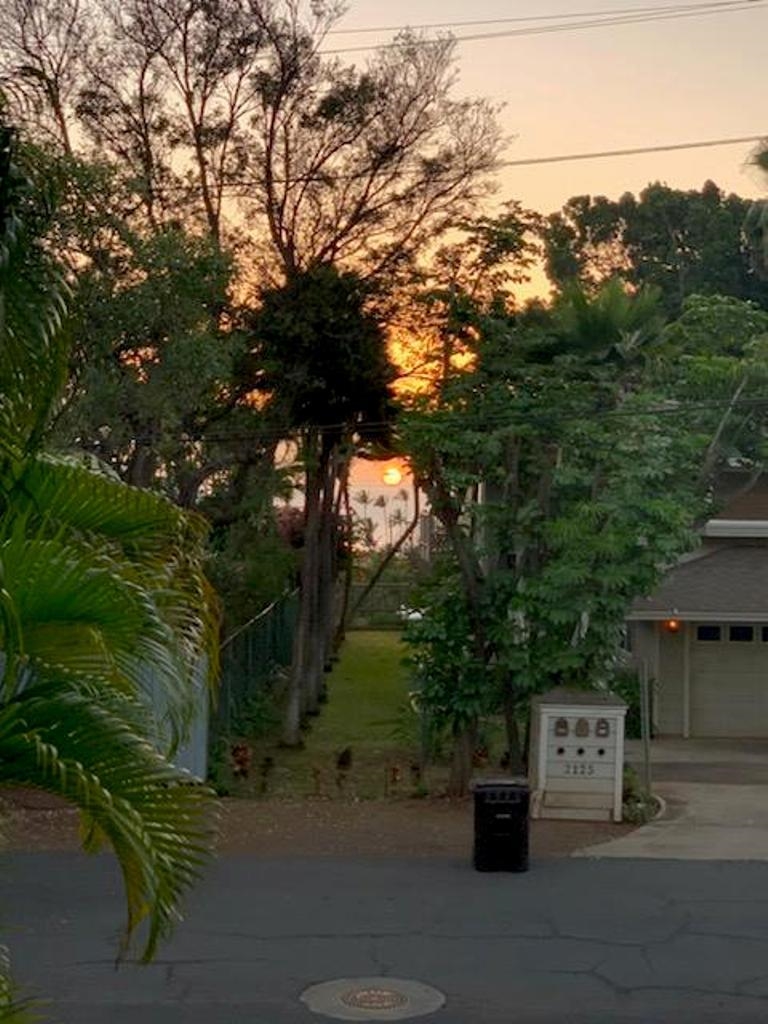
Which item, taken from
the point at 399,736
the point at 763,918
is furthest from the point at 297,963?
the point at 399,736

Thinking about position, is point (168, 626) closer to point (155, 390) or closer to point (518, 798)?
point (518, 798)

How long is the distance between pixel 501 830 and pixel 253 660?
1294cm

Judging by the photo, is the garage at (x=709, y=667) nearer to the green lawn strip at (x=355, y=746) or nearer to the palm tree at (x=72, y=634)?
the green lawn strip at (x=355, y=746)

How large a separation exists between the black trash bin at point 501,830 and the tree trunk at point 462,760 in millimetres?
4237

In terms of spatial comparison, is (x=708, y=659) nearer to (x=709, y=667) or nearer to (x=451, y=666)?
(x=709, y=667)

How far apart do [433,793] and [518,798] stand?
4783mm

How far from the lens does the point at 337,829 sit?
51.1 ft

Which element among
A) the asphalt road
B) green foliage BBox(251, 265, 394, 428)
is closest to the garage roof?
green foliage BBox(251, 265, 394, 428)

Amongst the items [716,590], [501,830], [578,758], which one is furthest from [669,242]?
[501,830]

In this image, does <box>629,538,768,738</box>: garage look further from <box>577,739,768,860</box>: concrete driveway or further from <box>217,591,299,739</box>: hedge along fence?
<box>217,591,299,739</box>: hedge along fence

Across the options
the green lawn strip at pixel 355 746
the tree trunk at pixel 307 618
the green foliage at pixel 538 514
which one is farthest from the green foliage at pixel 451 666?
the tree trunk at pixel 307 618

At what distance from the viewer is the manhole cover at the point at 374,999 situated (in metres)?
9.45

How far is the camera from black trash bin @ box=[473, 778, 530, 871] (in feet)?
43.7

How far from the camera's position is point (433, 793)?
18.1m
